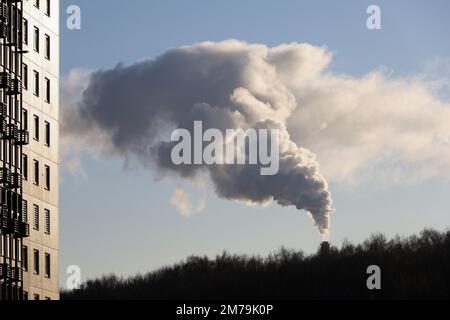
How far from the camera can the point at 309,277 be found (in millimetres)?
167875

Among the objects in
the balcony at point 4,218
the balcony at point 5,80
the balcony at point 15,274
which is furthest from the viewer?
the balcony at point 5,80

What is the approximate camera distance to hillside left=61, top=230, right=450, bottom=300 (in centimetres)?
15875

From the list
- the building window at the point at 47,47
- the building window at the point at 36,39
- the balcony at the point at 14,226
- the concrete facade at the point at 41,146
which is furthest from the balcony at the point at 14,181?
the building window at the point at 47,47

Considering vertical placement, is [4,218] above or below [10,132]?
below

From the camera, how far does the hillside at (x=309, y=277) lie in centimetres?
15875

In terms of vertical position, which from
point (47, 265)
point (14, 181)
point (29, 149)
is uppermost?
point (29, 149)

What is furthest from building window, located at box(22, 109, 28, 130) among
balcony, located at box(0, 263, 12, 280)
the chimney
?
the chimney

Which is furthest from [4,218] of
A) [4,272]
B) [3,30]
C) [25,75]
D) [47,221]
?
[3,30]

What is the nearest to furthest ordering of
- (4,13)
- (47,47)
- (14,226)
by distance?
(14,226) < (4,13) < (47,47)

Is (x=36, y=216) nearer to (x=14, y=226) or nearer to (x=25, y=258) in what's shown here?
(x=25, y=258)

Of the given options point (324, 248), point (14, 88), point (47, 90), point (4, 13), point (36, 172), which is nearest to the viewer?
point (4, 13)

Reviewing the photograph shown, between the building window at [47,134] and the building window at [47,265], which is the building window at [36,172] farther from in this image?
the building window at [47,265]
